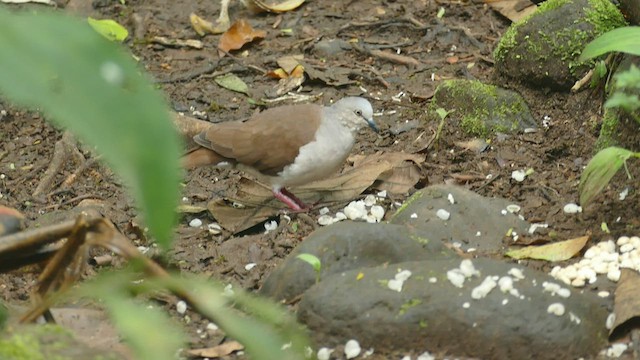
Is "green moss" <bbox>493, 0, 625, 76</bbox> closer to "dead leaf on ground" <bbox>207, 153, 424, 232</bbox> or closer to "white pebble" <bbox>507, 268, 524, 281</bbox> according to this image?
"dead leaf on ground" <bbox>207, 153, 424, 232</bbox>

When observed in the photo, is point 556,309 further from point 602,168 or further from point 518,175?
point 518,175

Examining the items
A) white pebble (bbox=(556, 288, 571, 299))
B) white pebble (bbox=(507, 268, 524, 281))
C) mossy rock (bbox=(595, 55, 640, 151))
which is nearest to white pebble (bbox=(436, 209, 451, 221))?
mossy rock (bbox=(595, 55, 640, 151))

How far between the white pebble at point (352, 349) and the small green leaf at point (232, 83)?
12.3ft

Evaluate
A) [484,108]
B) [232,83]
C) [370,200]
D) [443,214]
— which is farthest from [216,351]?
[232,83]

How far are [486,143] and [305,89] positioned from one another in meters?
1.66

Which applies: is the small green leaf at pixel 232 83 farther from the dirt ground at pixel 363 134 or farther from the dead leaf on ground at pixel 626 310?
the dead leaf on ground at pixel 626 310

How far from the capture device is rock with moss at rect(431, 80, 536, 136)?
5785mm

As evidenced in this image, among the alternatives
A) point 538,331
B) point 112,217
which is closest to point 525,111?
point 112,217

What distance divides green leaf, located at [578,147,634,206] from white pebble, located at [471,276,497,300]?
2.46 ft

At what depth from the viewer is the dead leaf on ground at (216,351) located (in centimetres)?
354

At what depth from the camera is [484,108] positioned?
585 cm

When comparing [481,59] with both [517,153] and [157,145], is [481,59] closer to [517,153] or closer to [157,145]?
[517,153]

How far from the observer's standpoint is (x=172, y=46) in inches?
295

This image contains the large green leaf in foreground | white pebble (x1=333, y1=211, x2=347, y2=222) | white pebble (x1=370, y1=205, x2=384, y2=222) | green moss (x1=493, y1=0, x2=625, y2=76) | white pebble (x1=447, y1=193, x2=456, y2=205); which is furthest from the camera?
green moss (x1=493, y1=0, x2=625, y2=76)
